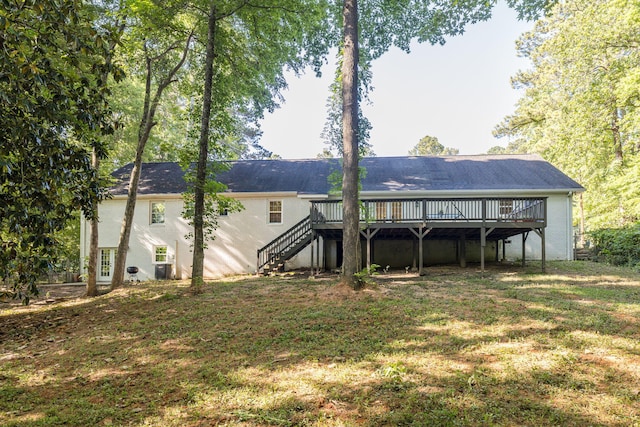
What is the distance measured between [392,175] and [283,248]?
7.04m

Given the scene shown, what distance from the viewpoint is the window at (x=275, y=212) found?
56.8ft

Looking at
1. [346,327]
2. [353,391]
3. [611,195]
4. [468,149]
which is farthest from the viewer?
[468,149]

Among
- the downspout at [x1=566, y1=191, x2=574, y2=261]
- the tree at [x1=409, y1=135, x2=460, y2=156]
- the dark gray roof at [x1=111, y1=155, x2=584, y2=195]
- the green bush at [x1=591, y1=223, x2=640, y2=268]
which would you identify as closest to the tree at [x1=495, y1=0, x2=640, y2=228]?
the green bush at [x1=591, y1=223, x2=640, y2=268]

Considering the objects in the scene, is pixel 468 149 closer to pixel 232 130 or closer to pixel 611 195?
pixel 611 195

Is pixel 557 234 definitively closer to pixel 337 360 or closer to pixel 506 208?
pixel 506 208

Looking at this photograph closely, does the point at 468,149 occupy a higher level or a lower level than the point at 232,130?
higher

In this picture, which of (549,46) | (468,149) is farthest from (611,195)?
(468,149)

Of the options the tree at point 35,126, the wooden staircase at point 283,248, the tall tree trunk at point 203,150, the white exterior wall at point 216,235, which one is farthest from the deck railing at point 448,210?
the tree at point 35,126

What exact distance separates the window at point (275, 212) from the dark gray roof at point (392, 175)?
647mm

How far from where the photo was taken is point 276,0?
1172 centimetres

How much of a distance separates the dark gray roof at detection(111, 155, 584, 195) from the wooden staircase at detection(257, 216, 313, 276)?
2197 millimetres

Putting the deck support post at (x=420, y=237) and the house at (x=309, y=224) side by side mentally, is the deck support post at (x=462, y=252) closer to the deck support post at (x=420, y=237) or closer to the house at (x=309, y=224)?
the house at (x=309, y=224)

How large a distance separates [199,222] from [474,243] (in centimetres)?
1314

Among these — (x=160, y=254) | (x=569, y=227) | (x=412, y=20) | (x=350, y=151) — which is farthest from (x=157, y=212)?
(x=569, y=227)
